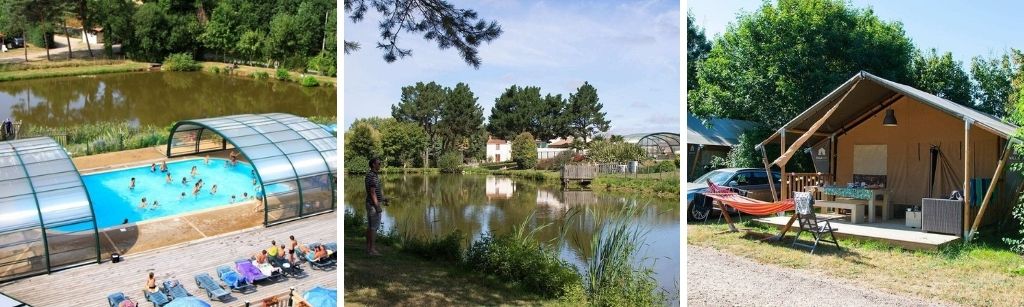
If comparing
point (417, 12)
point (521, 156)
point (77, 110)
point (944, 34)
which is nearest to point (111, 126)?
point (77, 110)

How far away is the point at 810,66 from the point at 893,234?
14.3ft

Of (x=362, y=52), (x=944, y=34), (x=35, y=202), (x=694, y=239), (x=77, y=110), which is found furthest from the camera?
(x=944, y=34)

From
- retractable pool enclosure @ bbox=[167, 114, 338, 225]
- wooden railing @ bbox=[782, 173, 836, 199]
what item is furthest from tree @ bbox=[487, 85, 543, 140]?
wooden railing @ bbox=[782, 173, 836, 199]

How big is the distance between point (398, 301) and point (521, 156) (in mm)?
2137

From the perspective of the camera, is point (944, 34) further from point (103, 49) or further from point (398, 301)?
point (103, 49)

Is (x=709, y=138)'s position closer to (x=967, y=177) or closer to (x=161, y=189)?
(x=967, y=177)

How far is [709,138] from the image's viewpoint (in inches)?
474

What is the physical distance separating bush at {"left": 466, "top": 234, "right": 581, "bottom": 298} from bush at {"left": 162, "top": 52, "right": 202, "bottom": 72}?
3357mm

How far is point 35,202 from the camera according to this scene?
527 centimetres

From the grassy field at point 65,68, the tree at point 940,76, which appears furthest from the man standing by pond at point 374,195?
the tree at point 940,76

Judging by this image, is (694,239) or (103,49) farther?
(694,239)

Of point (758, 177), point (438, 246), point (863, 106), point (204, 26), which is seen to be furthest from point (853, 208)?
point (204, 26)

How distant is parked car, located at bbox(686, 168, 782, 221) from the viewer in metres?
8.37

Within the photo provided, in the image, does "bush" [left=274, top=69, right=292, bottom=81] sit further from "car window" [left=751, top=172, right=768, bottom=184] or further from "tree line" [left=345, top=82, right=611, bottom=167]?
"car window" [left=751, top=172, right=768, bottom=184]
